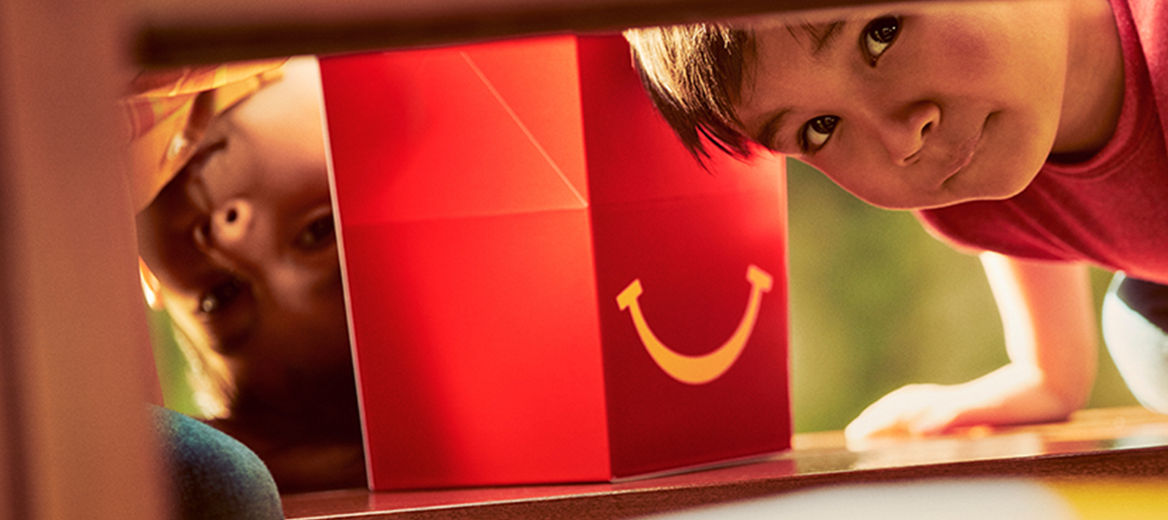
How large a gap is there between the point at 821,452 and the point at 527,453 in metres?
0.16

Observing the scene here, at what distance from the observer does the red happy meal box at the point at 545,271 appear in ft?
1.60

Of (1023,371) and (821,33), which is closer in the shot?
(821,33)

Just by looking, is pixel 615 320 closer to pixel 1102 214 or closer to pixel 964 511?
pixel 964 511

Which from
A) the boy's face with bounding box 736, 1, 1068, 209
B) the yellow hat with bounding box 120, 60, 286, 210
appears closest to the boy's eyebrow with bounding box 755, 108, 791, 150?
the boy's face with bounding box 736, 1, 1068, 209

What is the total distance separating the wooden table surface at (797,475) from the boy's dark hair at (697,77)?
6.4 inches

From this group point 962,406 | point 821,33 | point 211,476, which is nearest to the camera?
point 211,476

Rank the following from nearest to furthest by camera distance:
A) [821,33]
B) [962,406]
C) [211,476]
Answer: [211,476] < [821,33] < [962,406]

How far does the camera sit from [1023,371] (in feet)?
1.81

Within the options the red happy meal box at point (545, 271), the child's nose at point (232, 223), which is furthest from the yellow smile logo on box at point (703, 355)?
the child's nose at point (232, 223)

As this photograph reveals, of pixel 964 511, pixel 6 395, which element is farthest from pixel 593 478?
pixel 6 395

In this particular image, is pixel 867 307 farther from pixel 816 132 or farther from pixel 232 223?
pixel 232 223

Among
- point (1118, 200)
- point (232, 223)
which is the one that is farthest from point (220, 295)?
point (1118, 200)

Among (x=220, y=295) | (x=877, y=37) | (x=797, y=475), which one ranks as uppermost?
(x=877, y=37)

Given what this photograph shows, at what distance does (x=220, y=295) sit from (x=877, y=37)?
369 millimetres
